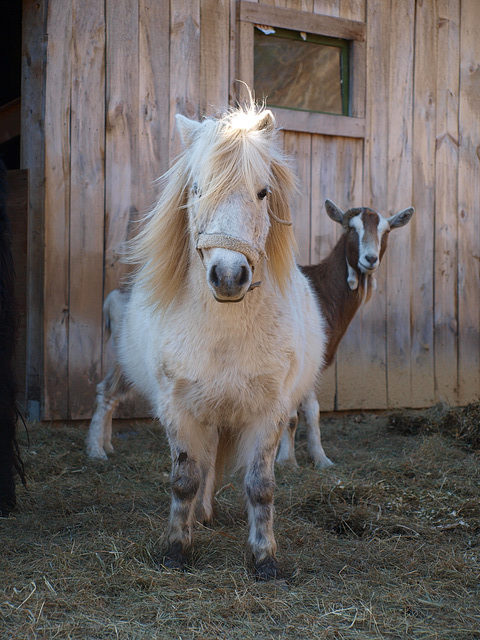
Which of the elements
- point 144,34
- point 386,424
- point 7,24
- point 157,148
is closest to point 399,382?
point 386,424

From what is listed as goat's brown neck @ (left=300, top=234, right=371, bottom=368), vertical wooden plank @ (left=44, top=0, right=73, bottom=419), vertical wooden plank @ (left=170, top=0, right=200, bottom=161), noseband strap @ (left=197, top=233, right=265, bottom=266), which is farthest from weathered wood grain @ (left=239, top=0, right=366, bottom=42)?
noseband strap @ (left=197, top=233, right=265, bottom=266)

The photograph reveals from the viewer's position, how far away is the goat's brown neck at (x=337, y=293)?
5730 millimetres

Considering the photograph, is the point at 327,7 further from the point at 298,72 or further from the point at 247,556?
the point at 247,556

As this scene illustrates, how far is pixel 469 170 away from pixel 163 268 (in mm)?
5549

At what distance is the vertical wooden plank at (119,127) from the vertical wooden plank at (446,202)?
134 inches

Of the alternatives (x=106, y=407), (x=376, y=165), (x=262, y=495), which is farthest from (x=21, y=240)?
(x=262, y=495)

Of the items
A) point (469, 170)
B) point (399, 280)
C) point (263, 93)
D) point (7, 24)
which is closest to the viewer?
point (263, 93)

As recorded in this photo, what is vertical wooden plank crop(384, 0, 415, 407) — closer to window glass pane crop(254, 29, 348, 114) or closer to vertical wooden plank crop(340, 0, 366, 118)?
vertical wooden plank crop(340, 0, 366, 118)

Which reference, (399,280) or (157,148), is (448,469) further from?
(157,148)

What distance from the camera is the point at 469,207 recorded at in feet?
25.1

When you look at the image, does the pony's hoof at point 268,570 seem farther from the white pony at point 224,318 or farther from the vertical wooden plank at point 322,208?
the vertical wooden plank at point 322,208

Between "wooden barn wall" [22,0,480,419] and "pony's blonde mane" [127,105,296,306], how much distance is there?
2683 mm

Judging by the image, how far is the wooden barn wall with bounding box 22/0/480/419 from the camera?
5.74 m

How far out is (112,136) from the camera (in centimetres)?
596
